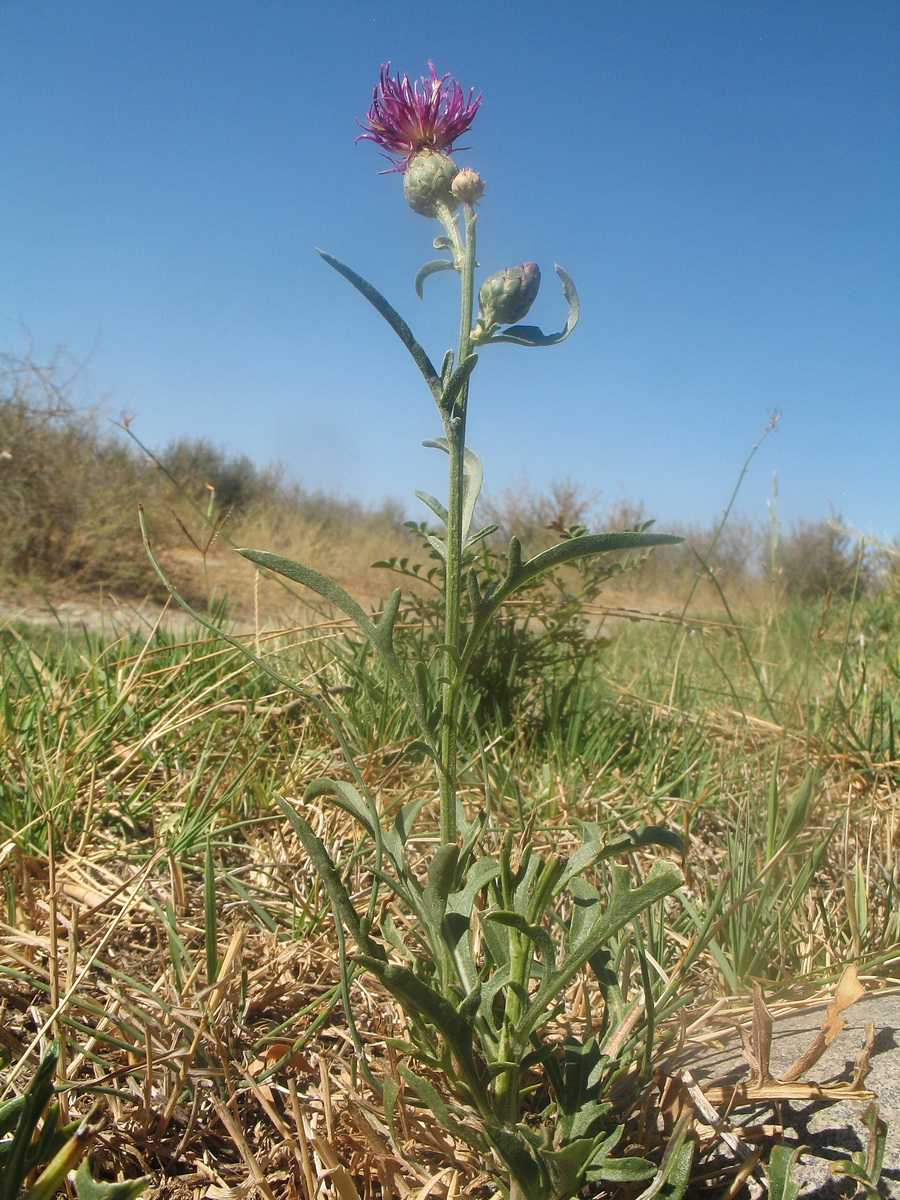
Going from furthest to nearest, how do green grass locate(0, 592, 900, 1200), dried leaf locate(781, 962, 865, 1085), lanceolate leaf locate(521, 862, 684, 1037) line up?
green grass locate(0, 592, 900, 1200)
dried leaf locate(781, 962, 865, 1085)
lanceolate leaf locate(521, 862, 684, 1037)

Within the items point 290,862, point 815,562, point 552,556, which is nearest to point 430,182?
point 552,556

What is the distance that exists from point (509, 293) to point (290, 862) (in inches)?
44.8

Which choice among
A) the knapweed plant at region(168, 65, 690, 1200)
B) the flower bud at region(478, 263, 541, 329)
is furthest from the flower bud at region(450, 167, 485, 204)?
the flower bud at region(478, 263, 541, 329)

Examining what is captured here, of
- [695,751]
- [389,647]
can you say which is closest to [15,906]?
[389,647]

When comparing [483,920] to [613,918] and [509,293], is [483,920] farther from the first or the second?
[509,293]

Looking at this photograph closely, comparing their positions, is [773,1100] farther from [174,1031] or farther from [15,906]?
[15,906]

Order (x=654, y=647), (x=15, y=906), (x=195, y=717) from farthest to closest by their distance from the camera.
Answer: (x=654, y=647) → (x=195, y=717) → (x=15, y=906)

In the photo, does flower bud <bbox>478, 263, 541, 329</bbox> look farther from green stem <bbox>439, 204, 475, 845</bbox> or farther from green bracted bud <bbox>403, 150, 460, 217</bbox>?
green bracted bud <bbox>403, 150, 460, 217</bbox>

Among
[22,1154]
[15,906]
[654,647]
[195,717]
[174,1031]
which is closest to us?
[22,1154]

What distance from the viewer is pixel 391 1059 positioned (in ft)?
3.18

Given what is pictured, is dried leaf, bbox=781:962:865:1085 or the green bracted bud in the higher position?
the green bracted bud

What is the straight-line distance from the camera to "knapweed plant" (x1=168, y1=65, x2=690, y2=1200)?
0.84 metres

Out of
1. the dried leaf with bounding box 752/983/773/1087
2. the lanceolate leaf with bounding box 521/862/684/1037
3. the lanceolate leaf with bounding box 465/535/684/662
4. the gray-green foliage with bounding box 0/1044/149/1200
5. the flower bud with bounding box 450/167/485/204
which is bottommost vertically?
the gray-green foliage with bounding box 0/1044/149/1200

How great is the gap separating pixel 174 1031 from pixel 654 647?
3094mm
